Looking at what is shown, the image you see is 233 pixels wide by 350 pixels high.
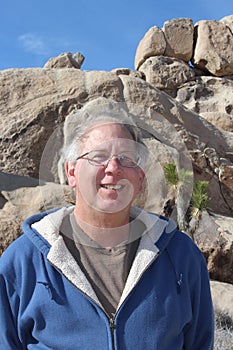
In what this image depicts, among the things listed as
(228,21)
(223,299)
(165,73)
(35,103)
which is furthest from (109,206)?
(228,21)

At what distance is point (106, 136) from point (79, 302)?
636 millimetres

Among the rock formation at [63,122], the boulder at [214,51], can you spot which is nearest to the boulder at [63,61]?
the boulder at [214,51]

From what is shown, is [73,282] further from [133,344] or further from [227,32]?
[227,32]

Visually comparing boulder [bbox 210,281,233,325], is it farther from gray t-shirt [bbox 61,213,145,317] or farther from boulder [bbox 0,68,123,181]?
gray t-shirt [bbox 61,213,145,317]

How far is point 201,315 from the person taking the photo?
2.28 metres

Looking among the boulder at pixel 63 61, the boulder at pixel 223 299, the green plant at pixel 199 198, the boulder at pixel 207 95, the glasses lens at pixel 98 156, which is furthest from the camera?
the boulder at pixel 207 95

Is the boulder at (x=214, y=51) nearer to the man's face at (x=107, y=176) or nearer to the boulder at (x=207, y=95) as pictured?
the boulder at (x=207, y=95)

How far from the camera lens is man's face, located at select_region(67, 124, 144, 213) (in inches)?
83.4

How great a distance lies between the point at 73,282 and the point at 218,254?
6.37 m

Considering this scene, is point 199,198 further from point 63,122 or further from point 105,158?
point 105,158

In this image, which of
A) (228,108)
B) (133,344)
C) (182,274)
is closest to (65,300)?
(133,344)

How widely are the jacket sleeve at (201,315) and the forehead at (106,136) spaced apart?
0.59 m

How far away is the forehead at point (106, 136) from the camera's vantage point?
7.14 feet

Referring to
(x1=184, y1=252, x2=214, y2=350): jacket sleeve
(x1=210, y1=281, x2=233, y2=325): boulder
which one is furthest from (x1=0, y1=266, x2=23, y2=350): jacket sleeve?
(x1=210, y1=281, x2=233, y2=325): boulder
